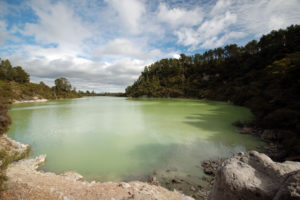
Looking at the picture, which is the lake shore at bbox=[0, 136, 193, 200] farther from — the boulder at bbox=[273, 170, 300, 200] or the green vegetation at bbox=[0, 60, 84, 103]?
the green vegetation at bbox=[0, 60, 84, 103]

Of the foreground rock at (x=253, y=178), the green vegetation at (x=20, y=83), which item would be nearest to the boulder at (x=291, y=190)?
the foreground rock at (x=253, y=178)

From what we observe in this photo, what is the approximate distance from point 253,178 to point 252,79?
46.3 meters

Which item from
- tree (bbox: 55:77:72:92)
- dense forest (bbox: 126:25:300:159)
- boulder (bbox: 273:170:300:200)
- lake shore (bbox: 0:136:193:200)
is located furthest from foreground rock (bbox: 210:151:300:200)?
tree (bbox: 55:77:72:92)

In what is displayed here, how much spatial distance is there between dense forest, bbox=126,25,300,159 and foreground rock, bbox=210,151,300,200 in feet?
16.9

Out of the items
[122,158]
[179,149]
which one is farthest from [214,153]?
[122,158]

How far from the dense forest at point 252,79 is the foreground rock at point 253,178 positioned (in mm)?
5154

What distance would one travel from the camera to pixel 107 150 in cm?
718

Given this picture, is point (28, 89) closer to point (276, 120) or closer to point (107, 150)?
point (107, 150)

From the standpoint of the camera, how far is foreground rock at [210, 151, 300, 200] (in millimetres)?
1702

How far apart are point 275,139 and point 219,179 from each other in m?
8.89

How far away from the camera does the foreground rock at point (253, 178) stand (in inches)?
67.0

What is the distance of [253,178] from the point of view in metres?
1.98

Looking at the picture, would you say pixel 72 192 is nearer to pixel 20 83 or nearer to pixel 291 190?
pixel 291 190

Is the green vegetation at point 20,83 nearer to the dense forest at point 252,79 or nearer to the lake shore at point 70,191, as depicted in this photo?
the dense forest at point 252,79
